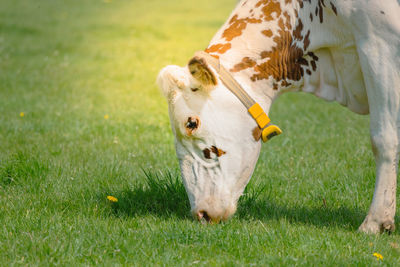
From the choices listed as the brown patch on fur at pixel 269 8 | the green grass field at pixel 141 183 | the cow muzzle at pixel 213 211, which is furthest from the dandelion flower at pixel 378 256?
the brown patch on fur at pixel 269 8

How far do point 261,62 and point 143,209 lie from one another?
4.50 feet

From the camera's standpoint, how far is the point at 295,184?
4906mm

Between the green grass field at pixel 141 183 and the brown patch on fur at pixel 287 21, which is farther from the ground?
the brown patch on fur at pixel 287 21

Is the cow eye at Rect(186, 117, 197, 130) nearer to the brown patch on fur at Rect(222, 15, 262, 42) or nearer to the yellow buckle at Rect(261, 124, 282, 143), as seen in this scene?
the yellow buckle at Rect(261, 124, 282, 143)

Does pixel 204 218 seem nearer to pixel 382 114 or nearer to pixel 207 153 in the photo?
pixel 207 153

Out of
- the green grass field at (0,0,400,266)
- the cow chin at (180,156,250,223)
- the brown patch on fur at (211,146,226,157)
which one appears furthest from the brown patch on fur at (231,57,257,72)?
the green grass field at (0,0,400,266)

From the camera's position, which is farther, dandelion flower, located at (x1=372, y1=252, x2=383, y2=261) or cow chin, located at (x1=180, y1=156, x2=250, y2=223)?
cow chin, located at (x1=180, y1=156, x2=250, y2=223)

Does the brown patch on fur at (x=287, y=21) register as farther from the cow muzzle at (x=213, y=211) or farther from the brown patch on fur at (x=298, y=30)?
the cow muzzle at (x=213, y=211)

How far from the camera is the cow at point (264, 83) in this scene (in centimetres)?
359

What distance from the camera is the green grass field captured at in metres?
3.40

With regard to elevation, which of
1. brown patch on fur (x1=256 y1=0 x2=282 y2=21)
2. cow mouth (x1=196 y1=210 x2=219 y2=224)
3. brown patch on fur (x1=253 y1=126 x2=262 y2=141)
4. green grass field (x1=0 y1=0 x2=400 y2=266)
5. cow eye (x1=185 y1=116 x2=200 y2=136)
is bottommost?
green grass field (x1=0 y1=0 x2=400 y2=266)

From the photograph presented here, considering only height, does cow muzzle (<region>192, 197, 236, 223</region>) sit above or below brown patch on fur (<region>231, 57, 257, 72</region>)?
below

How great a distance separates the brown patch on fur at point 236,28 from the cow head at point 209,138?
0.41 meters

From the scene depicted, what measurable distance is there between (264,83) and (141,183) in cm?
Result: 150
